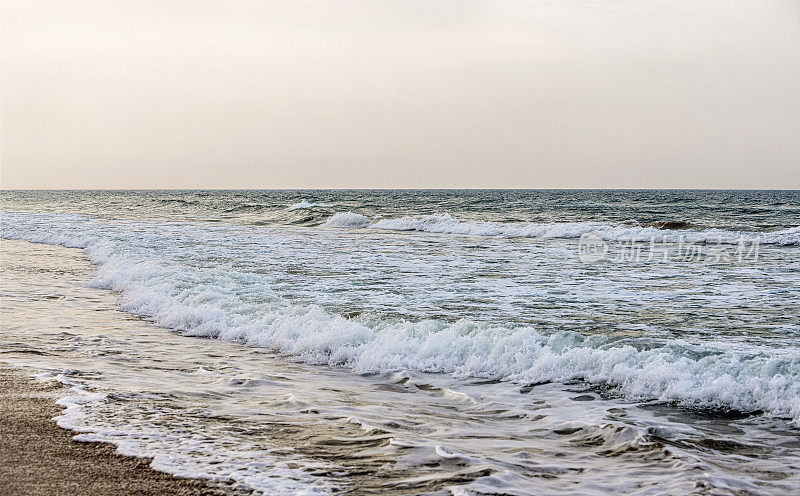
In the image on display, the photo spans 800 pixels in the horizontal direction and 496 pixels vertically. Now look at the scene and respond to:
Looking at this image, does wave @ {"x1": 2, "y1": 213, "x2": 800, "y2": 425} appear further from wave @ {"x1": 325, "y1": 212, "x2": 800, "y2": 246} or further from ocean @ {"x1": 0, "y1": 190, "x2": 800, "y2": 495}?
wave @ {"x1": 325, "y1": 212, "x2": 800, "y2": 246}

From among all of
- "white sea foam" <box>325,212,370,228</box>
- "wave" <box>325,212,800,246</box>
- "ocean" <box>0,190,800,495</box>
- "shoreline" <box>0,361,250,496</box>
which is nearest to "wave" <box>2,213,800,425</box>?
"ocean" <box>0,190,800,495</box>

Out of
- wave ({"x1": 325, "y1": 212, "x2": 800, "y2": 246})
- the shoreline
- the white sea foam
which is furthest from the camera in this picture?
the white sea foam

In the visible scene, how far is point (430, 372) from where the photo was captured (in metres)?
6.98

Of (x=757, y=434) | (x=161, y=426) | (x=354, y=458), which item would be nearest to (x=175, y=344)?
(x=161, y=426)

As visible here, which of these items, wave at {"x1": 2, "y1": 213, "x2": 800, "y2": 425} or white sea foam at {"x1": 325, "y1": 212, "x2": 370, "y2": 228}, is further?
white sea foam at {"x1": 325, "y1": 212, "x2": 370, "y2": 228}

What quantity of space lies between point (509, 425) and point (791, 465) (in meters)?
1.86

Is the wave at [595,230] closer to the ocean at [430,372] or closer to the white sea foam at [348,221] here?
the white sea foam at [348,221]

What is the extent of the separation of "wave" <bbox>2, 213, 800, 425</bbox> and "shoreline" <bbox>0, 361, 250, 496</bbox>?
10.8 ft

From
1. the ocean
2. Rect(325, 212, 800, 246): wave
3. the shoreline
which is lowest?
the ocean

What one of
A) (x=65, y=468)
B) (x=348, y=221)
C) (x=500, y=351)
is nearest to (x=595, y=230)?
(x=348, y=221)

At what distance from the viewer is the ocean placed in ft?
13.4

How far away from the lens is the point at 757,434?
488 centimetres

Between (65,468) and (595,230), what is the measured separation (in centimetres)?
2763

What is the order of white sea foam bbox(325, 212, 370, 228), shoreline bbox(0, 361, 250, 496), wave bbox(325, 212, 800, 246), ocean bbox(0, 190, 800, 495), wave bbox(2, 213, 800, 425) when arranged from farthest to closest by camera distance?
white sea foam bbox(325, 212, 370, 228) < wave bbox(325, 212, 800, 246) < wave bbox(2, 213, 800, 425) < ocean bbox(0, 190, 800, 495) < shoreline bbox(0, 361, 250, 496)
